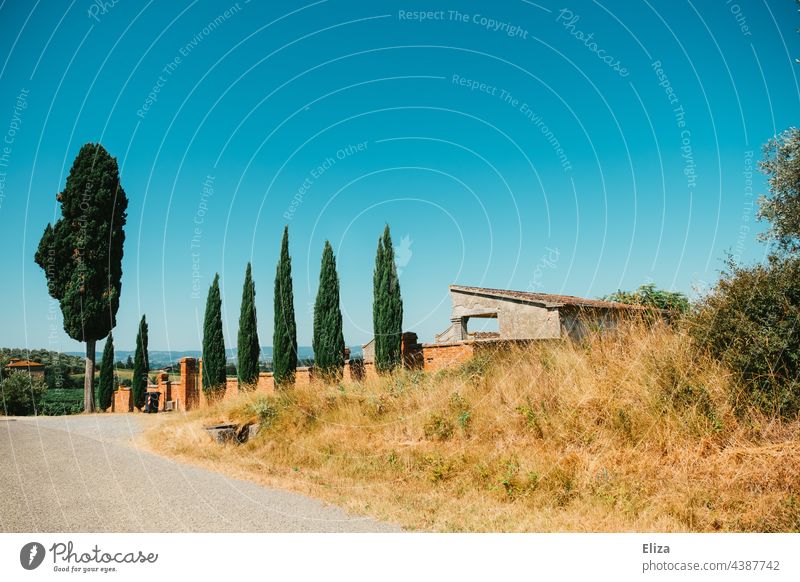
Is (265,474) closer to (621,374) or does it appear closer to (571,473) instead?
(571,473)

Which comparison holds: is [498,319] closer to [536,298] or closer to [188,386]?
[536,298]

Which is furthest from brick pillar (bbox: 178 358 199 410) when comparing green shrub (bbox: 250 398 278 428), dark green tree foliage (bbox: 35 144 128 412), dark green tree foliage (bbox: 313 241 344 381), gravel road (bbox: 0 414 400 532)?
gravel road (bbox: 0 414 400 532)

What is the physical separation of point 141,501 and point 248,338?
16.5 metres

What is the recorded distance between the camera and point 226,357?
20.9 m

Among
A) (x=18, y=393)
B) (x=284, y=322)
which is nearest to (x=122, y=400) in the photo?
(x=18, y=393)

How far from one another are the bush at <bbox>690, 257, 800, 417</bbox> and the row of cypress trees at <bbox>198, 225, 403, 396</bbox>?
43.9ft

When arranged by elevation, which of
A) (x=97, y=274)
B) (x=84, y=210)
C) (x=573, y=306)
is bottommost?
(x=573, y=306)

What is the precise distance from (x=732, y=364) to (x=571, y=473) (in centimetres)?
246

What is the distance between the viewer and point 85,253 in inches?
713

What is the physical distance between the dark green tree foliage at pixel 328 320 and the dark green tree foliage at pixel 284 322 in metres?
1.06

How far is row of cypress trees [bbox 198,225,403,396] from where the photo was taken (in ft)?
63.6
